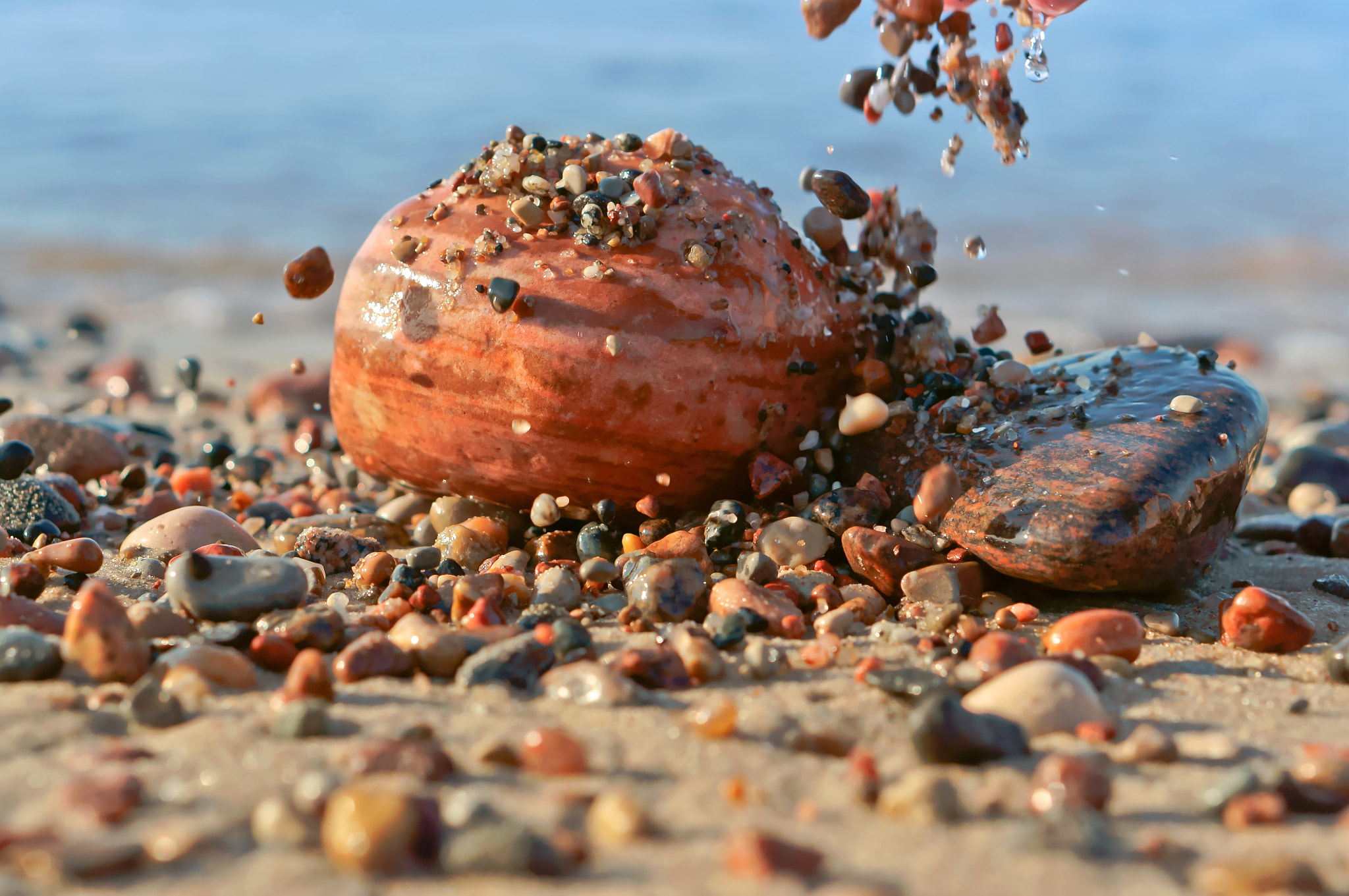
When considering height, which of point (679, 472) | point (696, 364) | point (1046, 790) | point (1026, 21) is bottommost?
point (1046, 790)

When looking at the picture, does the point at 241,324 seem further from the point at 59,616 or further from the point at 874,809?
the point at 874,809

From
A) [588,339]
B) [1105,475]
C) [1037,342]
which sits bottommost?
[1105,475]

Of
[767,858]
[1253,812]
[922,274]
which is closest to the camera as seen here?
[767,858]

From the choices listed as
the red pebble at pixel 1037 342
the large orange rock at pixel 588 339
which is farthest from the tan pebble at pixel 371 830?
the red pebble at pixel 1037 342

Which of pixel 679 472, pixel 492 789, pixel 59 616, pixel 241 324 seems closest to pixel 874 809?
pixel 492 789

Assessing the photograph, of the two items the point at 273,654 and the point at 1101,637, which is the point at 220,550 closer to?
the point at 273,654

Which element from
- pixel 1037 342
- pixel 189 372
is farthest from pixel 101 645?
pixel 189 372
